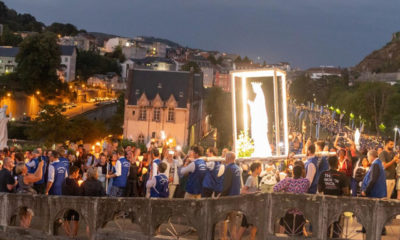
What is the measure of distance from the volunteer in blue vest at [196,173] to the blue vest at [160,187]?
53 centimetres

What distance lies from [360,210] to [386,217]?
463 millimetres

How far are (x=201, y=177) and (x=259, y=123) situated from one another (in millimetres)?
4148

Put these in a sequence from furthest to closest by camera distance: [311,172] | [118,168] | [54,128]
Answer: [54,128]
[118,168]
[311,172]

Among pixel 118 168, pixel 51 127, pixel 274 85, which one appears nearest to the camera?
pixel 118 168

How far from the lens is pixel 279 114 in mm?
16562

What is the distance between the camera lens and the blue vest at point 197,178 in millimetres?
12680

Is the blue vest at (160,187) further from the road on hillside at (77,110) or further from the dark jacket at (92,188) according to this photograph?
the road on hillside at (77,110)

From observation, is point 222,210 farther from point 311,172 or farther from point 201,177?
point 311,172

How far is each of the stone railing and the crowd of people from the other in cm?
35

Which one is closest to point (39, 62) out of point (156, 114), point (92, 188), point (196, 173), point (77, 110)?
point (77, 110)

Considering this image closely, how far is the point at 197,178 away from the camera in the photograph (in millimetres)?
12758

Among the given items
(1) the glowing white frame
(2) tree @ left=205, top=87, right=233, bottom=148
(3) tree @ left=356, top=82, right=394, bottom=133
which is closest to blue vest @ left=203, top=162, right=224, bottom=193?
(1) the glowing white frame

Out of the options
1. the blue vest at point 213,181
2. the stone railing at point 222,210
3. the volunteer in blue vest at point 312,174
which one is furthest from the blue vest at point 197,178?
the volunteer in blue vest at point 312,174

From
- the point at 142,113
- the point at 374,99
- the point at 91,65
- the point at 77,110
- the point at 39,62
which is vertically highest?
the point at 91,65
